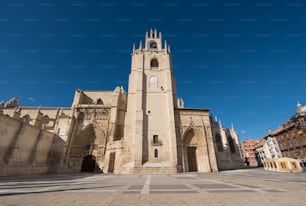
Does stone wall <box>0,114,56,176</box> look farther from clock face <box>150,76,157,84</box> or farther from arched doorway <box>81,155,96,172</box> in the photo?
clock face <box>150,76,157,84</box>

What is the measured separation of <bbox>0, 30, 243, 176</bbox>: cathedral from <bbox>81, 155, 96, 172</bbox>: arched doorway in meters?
0.04

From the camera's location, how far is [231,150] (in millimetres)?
26094

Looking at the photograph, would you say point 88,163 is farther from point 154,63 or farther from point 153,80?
point 154,63

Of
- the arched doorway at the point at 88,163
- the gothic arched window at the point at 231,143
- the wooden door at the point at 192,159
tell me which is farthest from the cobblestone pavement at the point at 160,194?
the gothic arched window at the point at 231,143

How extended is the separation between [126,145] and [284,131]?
36.4 m

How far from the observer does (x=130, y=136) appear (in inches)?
692

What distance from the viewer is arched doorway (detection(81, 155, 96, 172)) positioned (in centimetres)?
2003

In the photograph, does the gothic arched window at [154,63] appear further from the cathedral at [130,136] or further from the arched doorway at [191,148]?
the arched doorway at [191,148]

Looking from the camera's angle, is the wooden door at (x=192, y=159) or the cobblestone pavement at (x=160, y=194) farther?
the wooden door at (x=192, y=159)

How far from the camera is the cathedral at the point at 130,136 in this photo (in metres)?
15.0

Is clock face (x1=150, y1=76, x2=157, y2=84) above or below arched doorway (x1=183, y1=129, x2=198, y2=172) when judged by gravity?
above

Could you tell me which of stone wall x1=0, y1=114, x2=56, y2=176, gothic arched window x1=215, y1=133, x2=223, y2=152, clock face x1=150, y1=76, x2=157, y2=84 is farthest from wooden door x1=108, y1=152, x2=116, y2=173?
gothic arched window x1=215, y1=133, x2=223, y2=152

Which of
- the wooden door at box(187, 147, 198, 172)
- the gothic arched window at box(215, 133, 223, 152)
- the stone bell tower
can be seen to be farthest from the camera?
the gothic arched window at box(215, 133, 223, 152)

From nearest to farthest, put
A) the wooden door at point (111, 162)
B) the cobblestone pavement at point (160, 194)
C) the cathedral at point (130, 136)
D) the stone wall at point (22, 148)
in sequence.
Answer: the cobblestone pavement at point (160, 194), the stone wall at point (22, 148), the cathedral at point (130, 136), the wooden door at point (111, 162)
